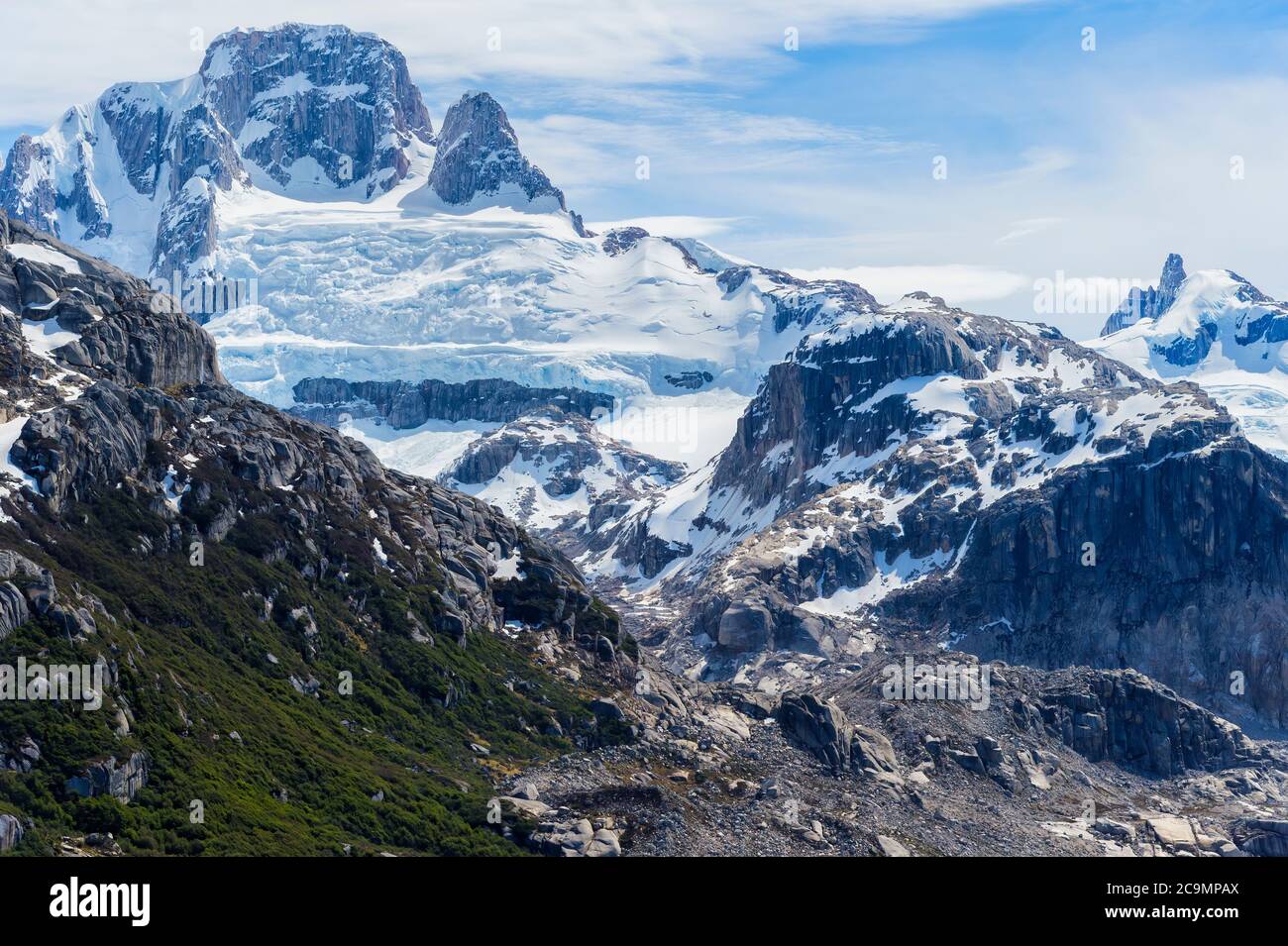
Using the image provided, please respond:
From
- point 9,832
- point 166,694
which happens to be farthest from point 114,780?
point 166,694

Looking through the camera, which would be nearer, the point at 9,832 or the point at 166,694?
the point at 9,832

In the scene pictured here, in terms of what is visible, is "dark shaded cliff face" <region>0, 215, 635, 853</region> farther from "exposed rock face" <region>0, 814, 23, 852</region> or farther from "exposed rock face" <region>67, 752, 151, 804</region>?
"exposed rock face" <region>0, 814, 23, 852</region>

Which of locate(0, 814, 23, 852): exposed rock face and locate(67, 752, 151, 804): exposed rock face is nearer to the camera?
locate(0, 814, 23, 852): exposed rock face

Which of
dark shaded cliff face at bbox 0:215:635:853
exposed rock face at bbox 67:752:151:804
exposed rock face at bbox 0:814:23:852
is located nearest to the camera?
exposed rock face at bbox 0:814:23:852

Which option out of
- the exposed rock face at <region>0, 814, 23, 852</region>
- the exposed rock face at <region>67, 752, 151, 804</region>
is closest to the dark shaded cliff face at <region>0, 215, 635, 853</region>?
the exposed rock face at <region>67, 752, 151, 804</region>

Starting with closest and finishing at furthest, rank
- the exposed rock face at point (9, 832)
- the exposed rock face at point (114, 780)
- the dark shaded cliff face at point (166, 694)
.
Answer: the exposed rock face at point (9, 832) → the exposed rock face at point (114, 780) → the dark shaded cliff face at point (166, 694)

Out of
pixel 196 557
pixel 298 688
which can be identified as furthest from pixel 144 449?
pixel 298 688

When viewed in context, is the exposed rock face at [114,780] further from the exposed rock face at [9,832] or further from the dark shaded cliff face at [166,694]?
the exposed rock face at [9,832]

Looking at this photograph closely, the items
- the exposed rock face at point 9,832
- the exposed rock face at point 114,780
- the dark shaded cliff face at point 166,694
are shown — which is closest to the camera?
the exposed rock face at point 9,832

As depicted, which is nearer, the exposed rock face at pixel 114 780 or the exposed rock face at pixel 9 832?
the exposed rock face at pixel 9 832

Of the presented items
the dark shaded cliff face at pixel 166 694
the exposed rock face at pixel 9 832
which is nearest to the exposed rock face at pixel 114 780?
the dark shaded cliff face at pixel 166 694

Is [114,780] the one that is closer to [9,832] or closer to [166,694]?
[9,832]

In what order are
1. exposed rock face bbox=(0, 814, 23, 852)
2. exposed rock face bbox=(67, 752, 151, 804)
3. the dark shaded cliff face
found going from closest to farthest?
exposed rock face bbox=(0, 814, 23, 852), exposed rock face bbox=(67, 752, 151, 804), the dark shaded cliff face
